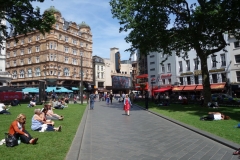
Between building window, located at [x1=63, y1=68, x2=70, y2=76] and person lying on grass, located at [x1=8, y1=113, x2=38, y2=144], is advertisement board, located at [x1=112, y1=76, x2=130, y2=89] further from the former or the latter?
person lying on grass, located at [x1=8, y1=113, x2=38, y2=144]

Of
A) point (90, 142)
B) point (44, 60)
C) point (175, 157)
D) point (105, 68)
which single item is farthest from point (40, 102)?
point (105, 68)

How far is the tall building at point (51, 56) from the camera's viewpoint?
2115 inches

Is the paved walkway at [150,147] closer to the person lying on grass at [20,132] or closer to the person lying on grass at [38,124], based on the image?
the person lying on grass at [20,132]

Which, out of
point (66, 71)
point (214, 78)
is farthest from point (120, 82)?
point (214, 78)

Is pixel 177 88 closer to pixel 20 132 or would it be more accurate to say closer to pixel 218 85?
pixel 218 85

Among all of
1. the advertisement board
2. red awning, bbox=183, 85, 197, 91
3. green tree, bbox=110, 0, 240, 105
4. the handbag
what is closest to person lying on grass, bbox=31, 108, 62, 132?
the handbag

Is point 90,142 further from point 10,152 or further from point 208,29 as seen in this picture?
point 208,29

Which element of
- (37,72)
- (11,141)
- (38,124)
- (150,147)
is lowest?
(150,147)

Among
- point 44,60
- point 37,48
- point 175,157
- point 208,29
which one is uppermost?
point 37,48

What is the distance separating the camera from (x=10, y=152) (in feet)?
20.1

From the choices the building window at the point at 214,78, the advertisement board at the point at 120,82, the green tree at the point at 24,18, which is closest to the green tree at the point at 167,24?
the green tree at the point at 24,18

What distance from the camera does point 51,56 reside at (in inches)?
2119

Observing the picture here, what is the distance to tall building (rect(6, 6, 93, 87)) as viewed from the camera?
53.7 m

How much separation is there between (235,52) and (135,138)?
1323 inches
